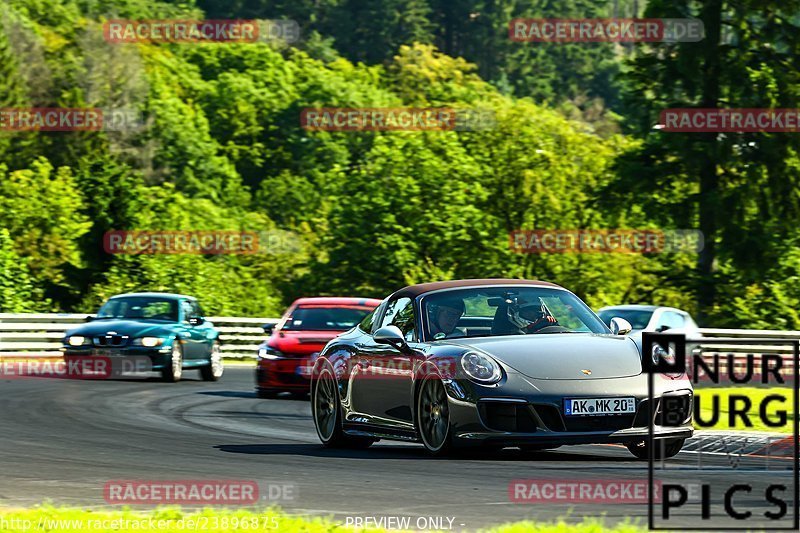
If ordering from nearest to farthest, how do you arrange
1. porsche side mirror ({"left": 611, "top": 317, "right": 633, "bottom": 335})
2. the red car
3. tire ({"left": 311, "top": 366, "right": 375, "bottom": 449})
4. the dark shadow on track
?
1. porsche side mirror ({"left": 611, "top": 317, "right": 633, "bottom": 335})
2. tire ({"left": 311, "top": 366, "right": 375, "bottom": 449})
3. the red car
4. the dark shadow on track

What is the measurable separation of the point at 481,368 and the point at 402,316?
66.1 inches

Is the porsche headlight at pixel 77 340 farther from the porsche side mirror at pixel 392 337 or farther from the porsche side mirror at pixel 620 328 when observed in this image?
the porsche side mirror at pixel 620 328

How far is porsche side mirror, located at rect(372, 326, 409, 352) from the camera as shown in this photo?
12883 millimetres

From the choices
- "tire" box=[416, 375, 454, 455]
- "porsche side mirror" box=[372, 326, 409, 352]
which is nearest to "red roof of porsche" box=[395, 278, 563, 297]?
"porsche side mirror" box=[372, 326, 409, 352]

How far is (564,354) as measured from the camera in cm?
1209

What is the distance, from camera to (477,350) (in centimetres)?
1226

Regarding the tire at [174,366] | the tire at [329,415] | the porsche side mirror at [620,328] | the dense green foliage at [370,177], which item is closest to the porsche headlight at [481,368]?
the porsche side mirror at [620,328]

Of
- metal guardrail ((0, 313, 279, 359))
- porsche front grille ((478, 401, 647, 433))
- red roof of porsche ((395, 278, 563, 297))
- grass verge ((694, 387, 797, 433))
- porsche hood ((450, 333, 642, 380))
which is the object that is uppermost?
red roof of porsche ((395, 278, 563, 297))

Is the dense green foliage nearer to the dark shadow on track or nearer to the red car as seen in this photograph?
the red car

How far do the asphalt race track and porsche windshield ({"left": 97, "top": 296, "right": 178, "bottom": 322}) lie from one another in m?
7.57

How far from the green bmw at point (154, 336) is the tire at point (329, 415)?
36.8 feet

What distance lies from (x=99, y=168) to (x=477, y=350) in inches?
2204

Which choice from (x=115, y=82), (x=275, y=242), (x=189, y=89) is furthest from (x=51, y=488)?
(x=189, y=89)

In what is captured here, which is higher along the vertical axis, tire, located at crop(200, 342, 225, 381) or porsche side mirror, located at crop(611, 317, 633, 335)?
porsche side mirror, located at crop(611, 317, 633, 335)
